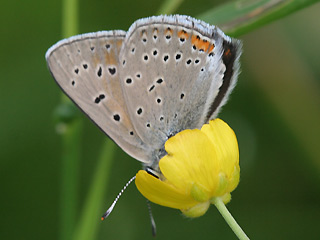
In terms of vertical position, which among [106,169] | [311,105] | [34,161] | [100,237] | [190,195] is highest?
[190,195]

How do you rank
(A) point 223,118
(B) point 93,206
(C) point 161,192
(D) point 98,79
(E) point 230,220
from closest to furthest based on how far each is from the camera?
(E) point 230,220, (C) point 161,192, (D) point 98,79, (B) point 93,206, (A) point 223,118

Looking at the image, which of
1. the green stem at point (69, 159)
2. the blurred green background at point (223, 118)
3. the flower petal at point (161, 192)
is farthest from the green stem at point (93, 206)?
the blurred green background at point (223, 118)

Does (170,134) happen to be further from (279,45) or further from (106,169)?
(279,45)

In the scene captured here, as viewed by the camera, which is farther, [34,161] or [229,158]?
[34,161]

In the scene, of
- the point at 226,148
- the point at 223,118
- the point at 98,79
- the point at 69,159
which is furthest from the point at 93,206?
the point at 223,118

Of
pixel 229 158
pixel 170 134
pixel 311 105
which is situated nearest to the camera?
pixel 229 158

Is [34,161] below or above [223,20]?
below

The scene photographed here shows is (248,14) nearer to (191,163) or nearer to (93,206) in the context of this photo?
(191,163)

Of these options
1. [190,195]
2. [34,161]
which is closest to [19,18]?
[34,161]
